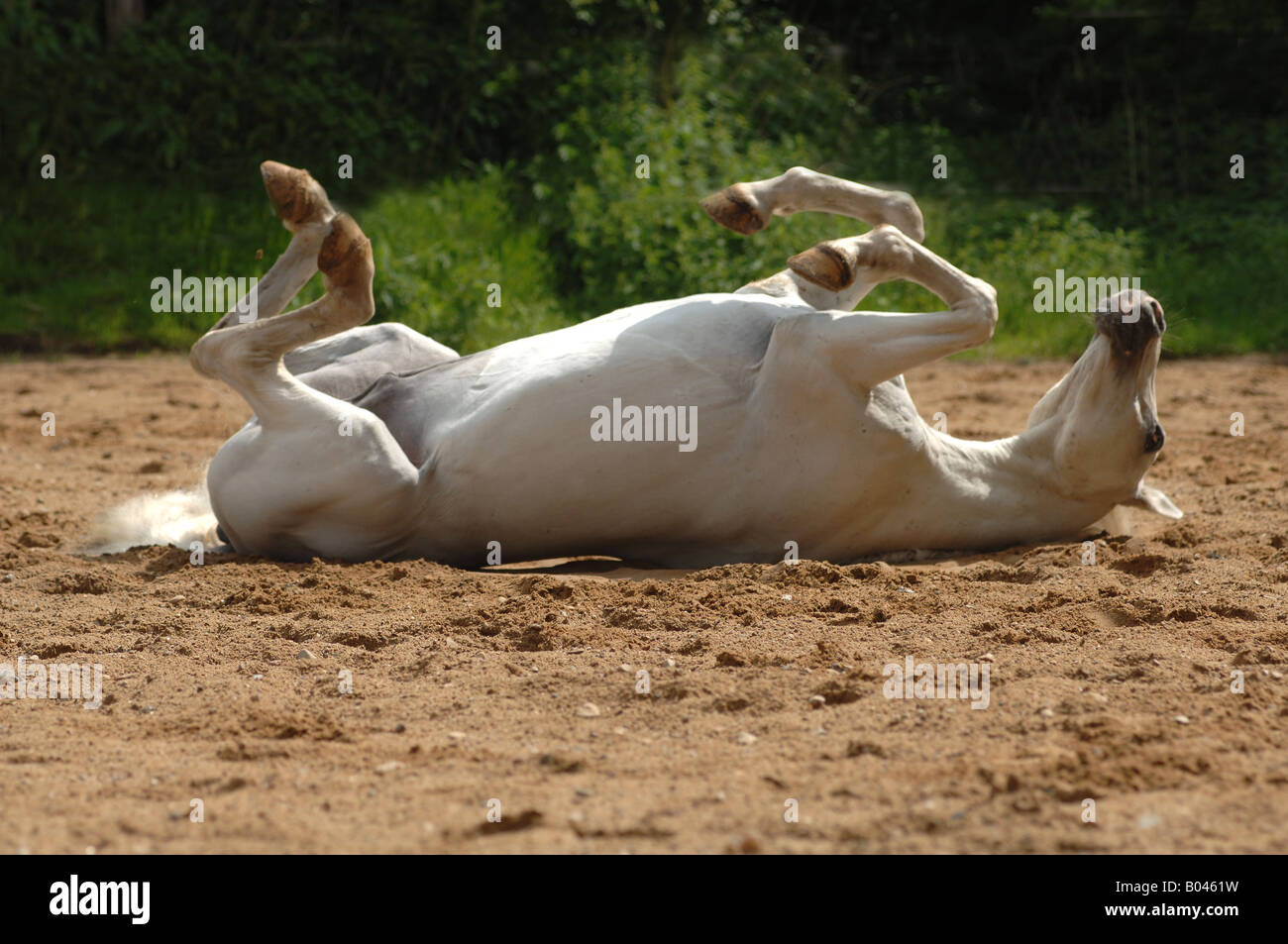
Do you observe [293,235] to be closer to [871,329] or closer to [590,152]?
[871,329]

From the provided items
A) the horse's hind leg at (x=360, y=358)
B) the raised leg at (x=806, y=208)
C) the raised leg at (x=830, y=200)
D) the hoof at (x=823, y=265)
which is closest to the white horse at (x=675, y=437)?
the hoof at (x=823, y=265)

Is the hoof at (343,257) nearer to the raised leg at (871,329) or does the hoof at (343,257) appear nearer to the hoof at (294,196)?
the hoof at (294,196)

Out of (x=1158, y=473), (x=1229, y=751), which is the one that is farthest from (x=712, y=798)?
(x=1158, y=473)

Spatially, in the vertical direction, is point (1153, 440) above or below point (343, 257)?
below

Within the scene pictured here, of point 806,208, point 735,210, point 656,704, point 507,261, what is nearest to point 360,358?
point 735,210

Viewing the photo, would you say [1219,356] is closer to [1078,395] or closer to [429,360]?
[1078,395]

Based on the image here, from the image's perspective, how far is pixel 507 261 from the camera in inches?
389

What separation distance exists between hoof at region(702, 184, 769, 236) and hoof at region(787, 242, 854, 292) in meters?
0.69

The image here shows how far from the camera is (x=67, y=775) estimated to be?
110 inches

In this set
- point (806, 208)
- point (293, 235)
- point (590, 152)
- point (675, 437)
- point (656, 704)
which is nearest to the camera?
point (656, 704)

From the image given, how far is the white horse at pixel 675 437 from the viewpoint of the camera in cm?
431

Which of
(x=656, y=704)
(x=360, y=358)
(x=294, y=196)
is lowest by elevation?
(x=656, y=704)

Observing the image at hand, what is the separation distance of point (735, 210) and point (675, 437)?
994 millimetres

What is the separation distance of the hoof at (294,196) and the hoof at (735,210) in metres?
1.30
